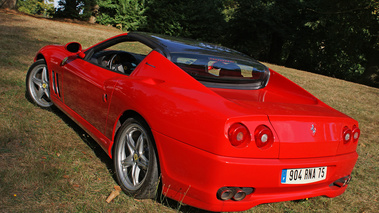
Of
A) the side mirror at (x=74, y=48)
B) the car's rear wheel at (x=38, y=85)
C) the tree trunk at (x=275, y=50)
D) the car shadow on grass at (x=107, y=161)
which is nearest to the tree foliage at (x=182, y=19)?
the tree trunk at (x=275, y=50)

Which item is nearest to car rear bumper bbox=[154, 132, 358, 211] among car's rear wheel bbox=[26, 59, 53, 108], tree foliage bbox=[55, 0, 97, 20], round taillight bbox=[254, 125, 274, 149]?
round taillight bbox=[254, 125, 274, 149]

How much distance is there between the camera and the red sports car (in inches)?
91.1

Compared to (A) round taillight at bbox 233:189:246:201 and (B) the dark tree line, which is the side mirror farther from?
(B) the dark tree line

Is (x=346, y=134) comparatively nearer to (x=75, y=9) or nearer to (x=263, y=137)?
(x=263, y=137)

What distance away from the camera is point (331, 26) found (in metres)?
23.0

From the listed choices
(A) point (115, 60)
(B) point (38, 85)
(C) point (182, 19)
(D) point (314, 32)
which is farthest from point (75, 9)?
(A) point (115, 60)

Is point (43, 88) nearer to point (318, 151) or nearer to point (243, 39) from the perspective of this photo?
point (318, 151)

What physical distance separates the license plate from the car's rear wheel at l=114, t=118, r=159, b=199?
3.17 ft

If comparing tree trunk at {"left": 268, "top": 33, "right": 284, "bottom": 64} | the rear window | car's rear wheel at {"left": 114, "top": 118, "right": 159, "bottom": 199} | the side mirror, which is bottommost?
tree trunk at {"left": 268, "top": 33, "right": 284, "bottom": 64}

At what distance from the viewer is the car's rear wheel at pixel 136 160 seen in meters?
2.68

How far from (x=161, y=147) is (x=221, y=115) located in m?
0.55

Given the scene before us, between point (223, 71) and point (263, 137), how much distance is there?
1.26m

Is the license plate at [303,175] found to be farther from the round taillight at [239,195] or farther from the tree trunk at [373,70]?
the tree trunk at [373,70]

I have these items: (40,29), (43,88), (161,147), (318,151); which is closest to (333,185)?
(318,151)
